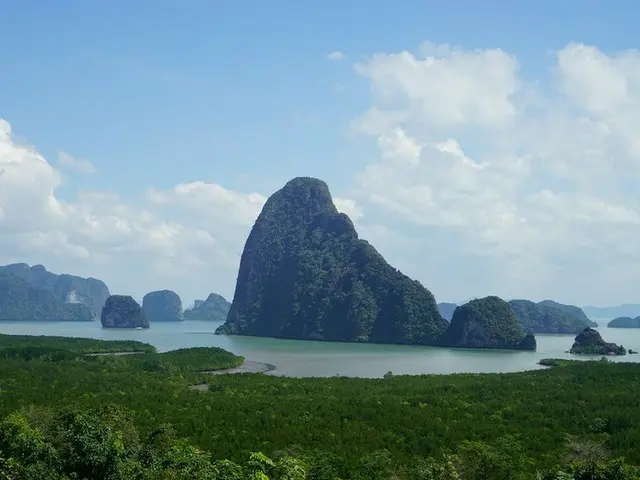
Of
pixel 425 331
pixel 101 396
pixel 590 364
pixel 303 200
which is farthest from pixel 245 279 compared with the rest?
pixel 101 396

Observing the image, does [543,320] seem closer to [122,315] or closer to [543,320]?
[543,320]

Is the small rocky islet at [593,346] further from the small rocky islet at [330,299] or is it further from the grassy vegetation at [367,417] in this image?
the grassy vegetation at [367,417]

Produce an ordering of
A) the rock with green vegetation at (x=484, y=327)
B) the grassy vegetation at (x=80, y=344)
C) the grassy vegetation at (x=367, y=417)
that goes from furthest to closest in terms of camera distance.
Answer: the rock with green vegetation at (x=484, y=327) → the grassy vegetation at (x=80, y=344) → the grassy vegetation at (x=367, y=417)

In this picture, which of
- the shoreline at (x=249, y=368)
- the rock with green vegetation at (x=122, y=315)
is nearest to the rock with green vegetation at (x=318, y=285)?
the rock with green vegetation at (x=122, y=315)

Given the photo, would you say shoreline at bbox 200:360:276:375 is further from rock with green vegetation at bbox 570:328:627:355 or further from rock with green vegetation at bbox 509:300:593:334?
rock with green vegetation at bbox 509:300:593:334

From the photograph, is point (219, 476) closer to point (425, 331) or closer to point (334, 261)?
point (425, 331)

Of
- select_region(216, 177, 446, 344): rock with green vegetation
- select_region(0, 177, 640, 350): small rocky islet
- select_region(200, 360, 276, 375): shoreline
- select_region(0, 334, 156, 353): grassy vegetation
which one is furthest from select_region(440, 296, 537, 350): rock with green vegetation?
select_region(0, 334, 156, 353): grassy vegetation
